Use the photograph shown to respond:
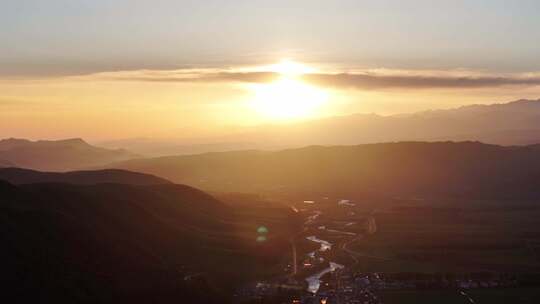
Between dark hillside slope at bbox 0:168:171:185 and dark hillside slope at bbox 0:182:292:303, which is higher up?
dark hillside slope at bbox 0:168:171:185

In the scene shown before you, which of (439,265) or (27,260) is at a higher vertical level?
(439,265)

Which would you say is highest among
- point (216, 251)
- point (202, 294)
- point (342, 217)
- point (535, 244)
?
point (342, 217)

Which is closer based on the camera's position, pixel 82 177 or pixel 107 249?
pixel 107 249

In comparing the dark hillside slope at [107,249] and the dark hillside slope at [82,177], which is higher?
the dark hillside slope at [82,177]

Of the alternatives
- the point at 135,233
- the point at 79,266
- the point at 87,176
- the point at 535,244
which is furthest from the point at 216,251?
the point at 87,176

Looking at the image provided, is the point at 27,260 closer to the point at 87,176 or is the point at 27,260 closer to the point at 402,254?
the point at 402,254

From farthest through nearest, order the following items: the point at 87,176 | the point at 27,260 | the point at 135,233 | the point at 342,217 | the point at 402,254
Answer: the point at 87,176
the point at 342,217
the point at 402,254
the point at 135,233
the point at 27,260

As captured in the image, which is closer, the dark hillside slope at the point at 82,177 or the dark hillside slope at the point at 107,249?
the dark hillside slope at the point at 107,249

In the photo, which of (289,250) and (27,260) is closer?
(27,260)

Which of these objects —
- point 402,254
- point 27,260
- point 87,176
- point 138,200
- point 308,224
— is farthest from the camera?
point 87,176

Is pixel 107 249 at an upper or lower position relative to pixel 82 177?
lower

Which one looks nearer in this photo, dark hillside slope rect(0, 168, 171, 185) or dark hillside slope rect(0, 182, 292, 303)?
dark hillside slope rect(0, 182, 292, 303)
